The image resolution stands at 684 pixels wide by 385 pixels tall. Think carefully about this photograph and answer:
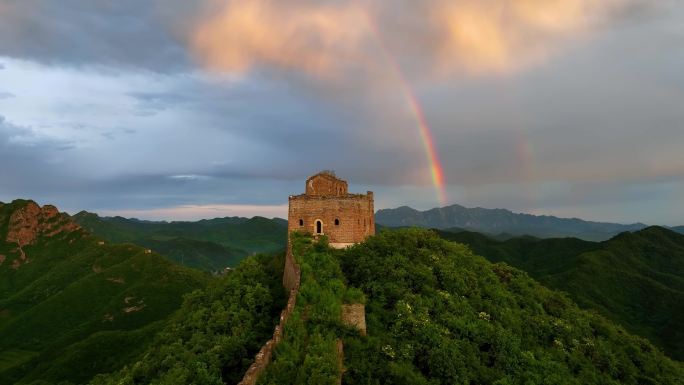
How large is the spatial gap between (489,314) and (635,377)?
13450mm

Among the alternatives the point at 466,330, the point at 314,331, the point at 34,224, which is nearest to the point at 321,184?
the point at 466,330

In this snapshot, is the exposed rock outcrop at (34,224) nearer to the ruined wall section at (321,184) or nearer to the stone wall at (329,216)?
the ruined wall section at (321,184)

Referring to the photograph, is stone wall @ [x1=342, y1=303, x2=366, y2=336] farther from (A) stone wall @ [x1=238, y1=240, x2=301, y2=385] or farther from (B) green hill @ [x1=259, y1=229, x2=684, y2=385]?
(A) stone wall @ [x1=238, y1=240, x2=301, y2=385]

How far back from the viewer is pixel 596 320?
1555 inches

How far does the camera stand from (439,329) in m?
25.4

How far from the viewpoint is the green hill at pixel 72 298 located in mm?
67250

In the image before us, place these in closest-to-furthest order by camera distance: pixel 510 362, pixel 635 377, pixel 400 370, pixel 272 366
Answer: pixel 272 366 < pixel 400 370 < pixel 510 362 < pixel 635 377

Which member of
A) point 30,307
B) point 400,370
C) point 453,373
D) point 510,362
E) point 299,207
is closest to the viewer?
point 400,370

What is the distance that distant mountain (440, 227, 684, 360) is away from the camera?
8956 cm

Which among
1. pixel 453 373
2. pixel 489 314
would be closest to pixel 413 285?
pixel 489 314

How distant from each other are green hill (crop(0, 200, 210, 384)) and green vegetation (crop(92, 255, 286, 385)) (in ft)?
118

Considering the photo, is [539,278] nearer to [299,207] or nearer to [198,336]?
[299,207]

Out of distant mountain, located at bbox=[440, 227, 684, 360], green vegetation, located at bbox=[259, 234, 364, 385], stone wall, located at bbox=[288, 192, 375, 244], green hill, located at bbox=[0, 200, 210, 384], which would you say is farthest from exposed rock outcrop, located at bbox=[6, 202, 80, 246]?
green vegetation, located at bbox=[259, 234, 364, 385]

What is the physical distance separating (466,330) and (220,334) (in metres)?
15.5
